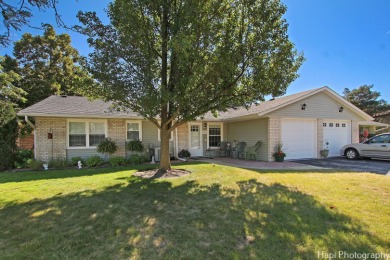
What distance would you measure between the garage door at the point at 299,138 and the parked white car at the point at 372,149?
1922 mm

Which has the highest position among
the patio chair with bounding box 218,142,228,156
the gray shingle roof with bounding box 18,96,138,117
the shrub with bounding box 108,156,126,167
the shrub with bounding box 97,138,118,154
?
the gray shingle roof with bounding box 18,96,138,117

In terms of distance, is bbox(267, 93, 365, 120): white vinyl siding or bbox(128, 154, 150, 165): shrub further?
bbox(267, 93, 365, 120): white vinyl siding

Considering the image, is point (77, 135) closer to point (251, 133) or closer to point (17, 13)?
point (17, 13)

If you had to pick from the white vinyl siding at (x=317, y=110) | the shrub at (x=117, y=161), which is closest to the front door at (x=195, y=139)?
the shrub at (x=117, y=161)

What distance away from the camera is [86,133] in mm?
11992

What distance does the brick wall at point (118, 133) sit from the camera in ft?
40.7

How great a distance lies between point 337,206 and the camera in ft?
15.4

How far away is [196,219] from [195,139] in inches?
422

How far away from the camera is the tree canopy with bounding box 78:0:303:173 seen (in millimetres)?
6723

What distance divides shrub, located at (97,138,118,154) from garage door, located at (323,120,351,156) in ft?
42.0

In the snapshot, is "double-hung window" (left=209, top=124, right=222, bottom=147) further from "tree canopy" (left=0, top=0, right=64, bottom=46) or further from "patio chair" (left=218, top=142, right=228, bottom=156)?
"tree canopy" (left=0, top=0, right=64, bottom=46)

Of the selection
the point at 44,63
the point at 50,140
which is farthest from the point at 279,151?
the point at 44,63

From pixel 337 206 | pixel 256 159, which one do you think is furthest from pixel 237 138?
pixel 337 206

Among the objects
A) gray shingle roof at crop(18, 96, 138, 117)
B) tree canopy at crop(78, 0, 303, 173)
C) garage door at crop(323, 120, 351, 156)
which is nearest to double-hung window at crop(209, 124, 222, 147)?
gray shingle roof at crop(18, 96, 138, 117)
